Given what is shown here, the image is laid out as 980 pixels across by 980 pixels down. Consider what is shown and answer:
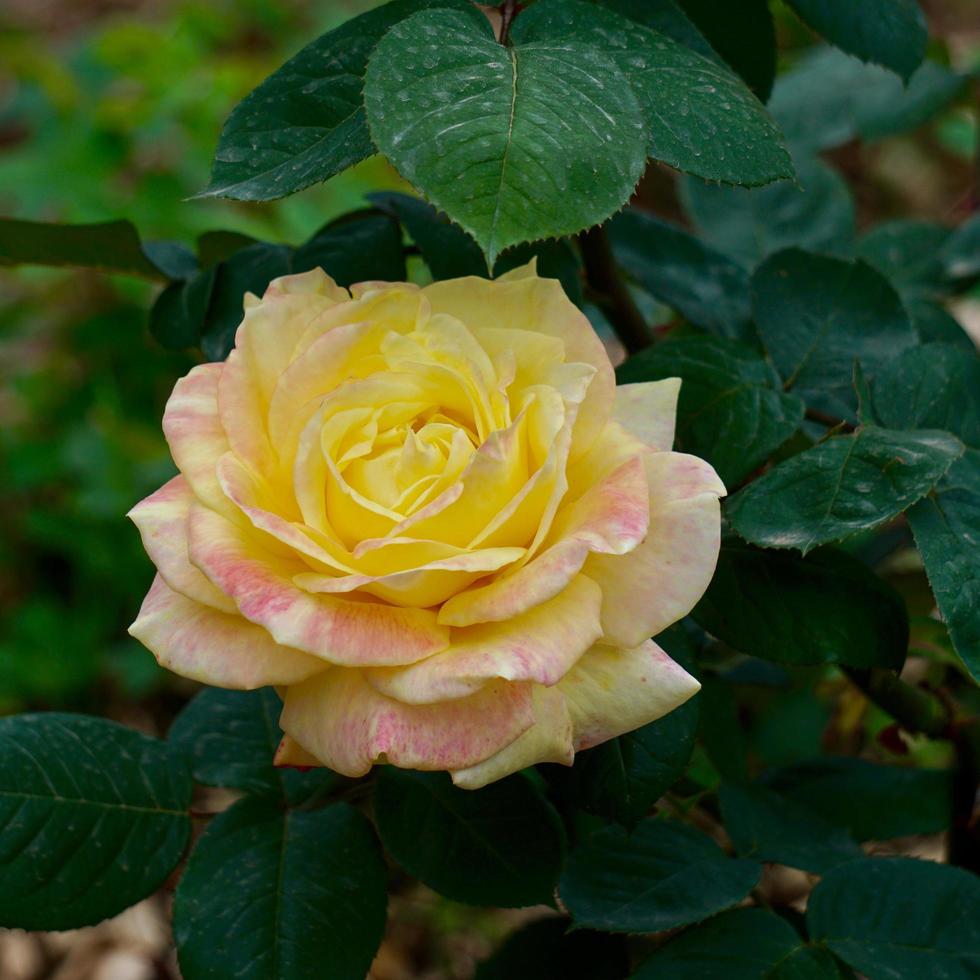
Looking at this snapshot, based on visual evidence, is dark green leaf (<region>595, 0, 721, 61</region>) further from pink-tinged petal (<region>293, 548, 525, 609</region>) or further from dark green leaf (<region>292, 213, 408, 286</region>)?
pink-tinged petal (<region>293, 548, 525, 609</region>)

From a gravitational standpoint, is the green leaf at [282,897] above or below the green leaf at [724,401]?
below

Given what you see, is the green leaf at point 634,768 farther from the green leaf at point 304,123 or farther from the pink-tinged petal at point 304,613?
the green leaf at point 304,123

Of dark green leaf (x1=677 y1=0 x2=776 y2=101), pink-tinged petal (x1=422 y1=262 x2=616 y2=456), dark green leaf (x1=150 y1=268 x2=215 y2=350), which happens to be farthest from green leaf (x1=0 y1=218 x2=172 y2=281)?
dark green leaf (x1=677 y1=0 x2=776 y2=101)

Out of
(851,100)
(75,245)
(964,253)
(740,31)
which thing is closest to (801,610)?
(740,31)

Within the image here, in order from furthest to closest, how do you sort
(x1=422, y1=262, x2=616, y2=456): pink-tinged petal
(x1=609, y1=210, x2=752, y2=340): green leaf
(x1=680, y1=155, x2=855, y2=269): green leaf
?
(x1=680, y1=155, x2=855, y2=269): green leaf → (x1=609, y1=210, x2=752, y2=340): green leaf → (x1=422, y1=262, x2=616, y2=456): pink-tinged petal

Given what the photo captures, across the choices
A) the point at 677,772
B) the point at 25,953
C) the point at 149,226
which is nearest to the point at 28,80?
the point at 149,226

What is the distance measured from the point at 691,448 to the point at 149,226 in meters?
1.70

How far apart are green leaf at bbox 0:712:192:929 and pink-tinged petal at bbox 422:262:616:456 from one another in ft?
1.20

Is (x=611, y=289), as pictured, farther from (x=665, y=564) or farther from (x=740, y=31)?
(x=665, y=564)

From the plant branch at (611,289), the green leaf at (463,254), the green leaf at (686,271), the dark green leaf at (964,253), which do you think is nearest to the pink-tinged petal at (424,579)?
the green leaf at (463,254)

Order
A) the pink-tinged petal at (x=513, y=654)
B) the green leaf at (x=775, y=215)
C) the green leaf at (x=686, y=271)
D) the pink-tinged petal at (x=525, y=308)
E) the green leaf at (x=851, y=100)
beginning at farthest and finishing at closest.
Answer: the green leaf at (x=851, y=100), the green leaf at (x=775, y=215), the green leaf at (x=686, y=271), the pink-tinged petal at (x=525, y=308), the pink-tinged petal at (x=513, y=654)

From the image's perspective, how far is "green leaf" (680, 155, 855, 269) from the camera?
3.58 feet

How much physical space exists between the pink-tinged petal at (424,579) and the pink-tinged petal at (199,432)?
0.21 ft

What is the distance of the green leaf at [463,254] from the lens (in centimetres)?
68
